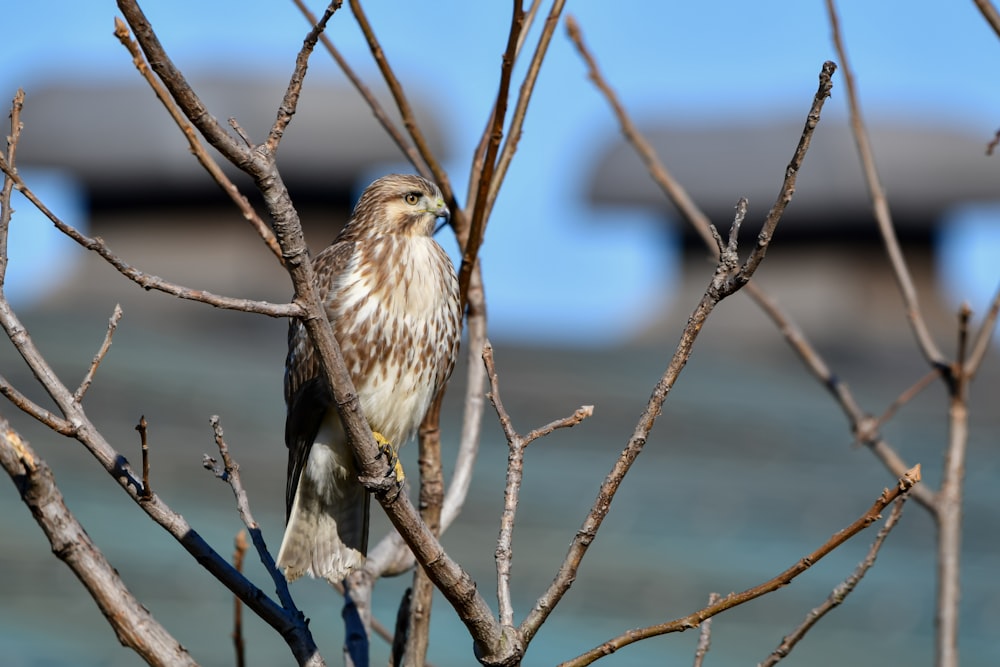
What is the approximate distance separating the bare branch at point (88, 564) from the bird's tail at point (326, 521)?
44.1 inches

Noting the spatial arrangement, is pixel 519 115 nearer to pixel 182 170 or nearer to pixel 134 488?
pixel 134 488

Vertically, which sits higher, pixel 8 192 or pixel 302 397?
pixel 302 397

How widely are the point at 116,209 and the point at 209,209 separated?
1.02 m

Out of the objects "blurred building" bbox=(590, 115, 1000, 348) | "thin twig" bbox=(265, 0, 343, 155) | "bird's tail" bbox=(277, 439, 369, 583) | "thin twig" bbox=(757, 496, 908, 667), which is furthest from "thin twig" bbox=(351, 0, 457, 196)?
"blurred building" bbox=(590, 115, 1000, 348)

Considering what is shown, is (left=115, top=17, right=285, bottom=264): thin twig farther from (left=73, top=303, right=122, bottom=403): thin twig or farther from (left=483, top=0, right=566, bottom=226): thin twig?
(left=483, top=0, right=566, bottom=226): thin twig

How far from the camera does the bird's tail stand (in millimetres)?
4031

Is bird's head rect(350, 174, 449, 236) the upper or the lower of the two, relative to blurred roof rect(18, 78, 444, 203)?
lower

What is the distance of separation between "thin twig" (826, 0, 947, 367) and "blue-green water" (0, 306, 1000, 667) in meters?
3.62

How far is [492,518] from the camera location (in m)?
8.98

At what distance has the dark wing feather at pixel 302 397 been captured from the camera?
169 inches

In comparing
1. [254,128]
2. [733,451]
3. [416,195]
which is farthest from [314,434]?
[254,128]

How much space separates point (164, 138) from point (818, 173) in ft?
23.0

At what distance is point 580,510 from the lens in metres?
9.23

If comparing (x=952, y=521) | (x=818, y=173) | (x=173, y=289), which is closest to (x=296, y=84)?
(x=173, y=289)
